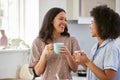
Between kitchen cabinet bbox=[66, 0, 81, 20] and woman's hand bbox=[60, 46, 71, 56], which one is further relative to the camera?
kitchen cabinet bbox=[66, 0, 81, 20]

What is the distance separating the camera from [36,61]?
6.08 ft

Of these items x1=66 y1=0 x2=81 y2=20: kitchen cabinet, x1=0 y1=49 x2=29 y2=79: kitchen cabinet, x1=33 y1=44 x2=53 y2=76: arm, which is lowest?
x1=0 y1=49 x2=29 y2=79: kitchen cabinet

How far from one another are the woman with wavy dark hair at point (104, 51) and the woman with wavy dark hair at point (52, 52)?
0.23 metres

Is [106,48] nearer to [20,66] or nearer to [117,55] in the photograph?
[117,55]

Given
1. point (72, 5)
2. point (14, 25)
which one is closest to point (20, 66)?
point (14, 25)

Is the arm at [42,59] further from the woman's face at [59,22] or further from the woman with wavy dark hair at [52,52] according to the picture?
the woman's face at [59,22]

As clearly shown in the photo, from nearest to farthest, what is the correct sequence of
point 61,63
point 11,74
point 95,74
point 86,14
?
point 95,74
point 61,63
point 11,74
point 86,14

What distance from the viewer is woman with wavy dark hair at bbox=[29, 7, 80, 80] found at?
5.84ft

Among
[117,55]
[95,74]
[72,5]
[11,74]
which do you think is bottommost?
[11,74]

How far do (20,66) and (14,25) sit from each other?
555mm

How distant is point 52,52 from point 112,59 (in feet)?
1.41

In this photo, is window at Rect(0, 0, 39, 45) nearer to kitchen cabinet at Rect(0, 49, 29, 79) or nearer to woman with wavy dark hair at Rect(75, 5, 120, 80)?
kitchen cabinet at Rect(0, 49, 29, 79)

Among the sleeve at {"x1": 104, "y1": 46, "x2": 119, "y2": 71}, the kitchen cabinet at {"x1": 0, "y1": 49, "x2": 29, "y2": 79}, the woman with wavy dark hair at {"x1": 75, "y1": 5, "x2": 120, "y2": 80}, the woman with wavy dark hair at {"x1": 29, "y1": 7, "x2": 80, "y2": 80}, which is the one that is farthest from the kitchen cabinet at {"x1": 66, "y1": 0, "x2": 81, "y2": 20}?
the sleeve at {"x1": 104, "y1": 46, "x2": 119, "y2": 71}

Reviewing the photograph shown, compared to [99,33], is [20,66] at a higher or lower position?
lower
